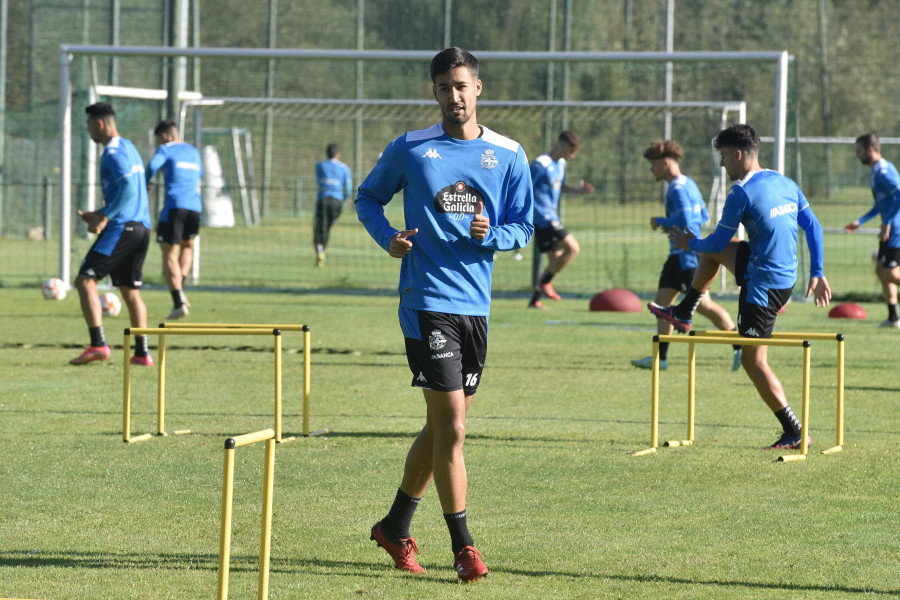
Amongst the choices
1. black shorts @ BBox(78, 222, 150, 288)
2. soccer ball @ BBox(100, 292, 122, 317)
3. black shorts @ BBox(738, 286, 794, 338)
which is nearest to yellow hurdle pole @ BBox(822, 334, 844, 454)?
black shorts @ BBox(738, 286, 794, 338)

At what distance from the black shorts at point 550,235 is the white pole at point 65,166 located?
646 centimetres

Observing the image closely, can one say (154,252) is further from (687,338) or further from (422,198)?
(422,198)

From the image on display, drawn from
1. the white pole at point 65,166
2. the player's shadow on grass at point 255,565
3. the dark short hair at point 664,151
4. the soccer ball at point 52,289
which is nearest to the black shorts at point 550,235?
the dark short hair at point 664,151

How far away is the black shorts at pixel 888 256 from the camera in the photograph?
49.1 ft

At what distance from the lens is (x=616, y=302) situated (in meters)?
17.3

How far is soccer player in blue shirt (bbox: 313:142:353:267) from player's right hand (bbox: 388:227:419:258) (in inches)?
687

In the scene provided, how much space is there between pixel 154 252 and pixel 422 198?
2061 centimetres

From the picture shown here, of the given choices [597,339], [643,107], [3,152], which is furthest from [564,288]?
[3,152]

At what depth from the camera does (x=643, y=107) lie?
846 inches

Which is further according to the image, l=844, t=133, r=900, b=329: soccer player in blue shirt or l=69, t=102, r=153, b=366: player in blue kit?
l=844, t=133, r=900, b=329: soccer player in blue shirt

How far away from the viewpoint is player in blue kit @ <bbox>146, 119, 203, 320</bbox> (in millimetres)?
15242

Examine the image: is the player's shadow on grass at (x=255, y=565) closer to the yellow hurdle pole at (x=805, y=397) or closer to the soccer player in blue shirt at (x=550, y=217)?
the yellow hurdle pole at (x=805, y=397)

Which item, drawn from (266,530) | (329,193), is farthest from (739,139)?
(329,193)

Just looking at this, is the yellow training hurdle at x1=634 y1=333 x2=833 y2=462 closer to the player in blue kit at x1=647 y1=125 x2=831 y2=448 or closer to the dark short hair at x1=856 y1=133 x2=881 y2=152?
the player in blue kit at x1=647 y1=125 x2=831 y2=448
